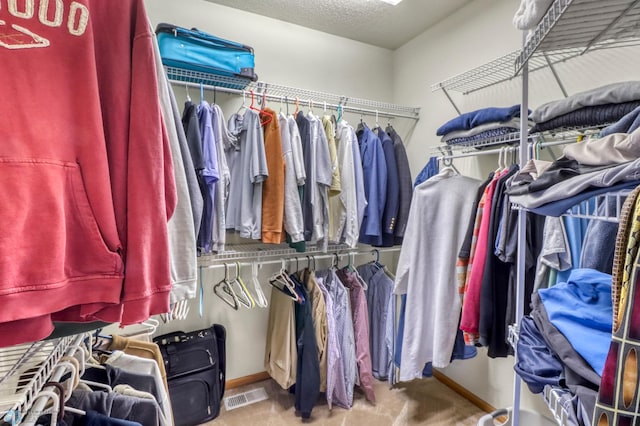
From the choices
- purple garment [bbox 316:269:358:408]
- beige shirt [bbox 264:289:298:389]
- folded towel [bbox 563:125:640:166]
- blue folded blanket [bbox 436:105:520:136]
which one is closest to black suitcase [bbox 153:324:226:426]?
beige shirt [bbox 264:289:298:389]

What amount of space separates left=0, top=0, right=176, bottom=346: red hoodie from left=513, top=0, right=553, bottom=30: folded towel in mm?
988

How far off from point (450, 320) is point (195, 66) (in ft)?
6.31

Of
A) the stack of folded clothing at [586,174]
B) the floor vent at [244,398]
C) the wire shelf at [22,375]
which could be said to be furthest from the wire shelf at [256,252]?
the stack of folded clothing at [586,174]

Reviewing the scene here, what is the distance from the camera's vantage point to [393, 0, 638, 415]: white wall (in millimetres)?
1553

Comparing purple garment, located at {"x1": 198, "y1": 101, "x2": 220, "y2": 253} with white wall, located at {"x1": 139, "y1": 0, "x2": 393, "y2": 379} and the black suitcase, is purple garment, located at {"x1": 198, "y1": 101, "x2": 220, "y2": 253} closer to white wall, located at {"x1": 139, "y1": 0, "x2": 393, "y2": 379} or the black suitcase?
white wall, located at {"x1": 139, "y1": 0, "x2": 393, "y2": 379}

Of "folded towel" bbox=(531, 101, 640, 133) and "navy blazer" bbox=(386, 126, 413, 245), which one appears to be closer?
"folded towel" bbox=(531, 101, 640, 133)

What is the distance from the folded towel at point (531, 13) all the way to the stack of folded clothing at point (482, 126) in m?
0.61

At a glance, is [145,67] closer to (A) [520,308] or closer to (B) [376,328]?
(A) [520,308]

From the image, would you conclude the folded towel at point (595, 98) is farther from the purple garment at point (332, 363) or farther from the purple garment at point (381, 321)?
the purple garment at point (332, 363)

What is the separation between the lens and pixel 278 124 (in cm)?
195

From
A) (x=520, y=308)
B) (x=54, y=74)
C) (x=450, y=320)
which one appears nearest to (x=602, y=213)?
(x=520, y=308)

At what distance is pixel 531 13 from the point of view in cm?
91

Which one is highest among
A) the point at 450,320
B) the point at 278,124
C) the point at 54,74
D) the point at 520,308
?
the point at 278,124

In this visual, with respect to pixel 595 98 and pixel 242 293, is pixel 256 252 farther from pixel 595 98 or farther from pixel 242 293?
pixel 595 98
